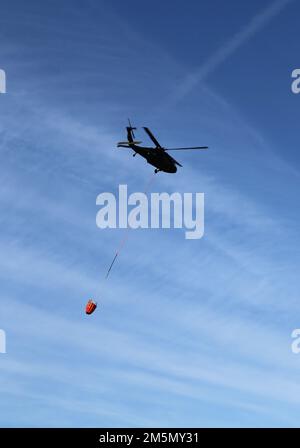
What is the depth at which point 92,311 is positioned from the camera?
305 ft

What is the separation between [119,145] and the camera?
108 m

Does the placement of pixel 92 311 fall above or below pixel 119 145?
below
